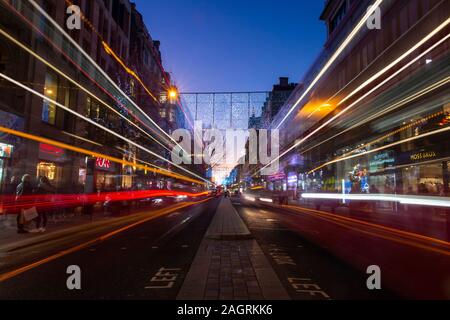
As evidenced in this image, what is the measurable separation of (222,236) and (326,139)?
28.3 m

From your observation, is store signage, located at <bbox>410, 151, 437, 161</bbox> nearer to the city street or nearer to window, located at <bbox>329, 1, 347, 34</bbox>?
the city street

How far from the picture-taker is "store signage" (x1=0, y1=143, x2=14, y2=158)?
18242 mm

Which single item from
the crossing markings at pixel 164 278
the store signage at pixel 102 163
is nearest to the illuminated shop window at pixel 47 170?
the store signage at pixel 102 163

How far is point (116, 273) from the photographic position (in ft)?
20.8

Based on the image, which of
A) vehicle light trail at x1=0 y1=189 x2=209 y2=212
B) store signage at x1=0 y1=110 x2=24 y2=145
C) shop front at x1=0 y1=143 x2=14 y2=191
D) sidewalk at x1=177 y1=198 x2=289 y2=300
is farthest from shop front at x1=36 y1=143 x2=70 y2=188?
sidewalk at x1=177 y1=198 x2=289 y2=300

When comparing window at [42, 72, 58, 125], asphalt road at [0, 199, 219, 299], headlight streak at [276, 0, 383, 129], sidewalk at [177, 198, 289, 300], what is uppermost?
headlight streak at [276, 0, 383, 129]

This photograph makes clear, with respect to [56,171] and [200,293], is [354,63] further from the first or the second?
[200,293]

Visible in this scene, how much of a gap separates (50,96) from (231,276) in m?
22.3

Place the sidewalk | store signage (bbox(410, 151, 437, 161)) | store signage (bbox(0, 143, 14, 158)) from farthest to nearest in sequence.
→ store signage (bbox(410, 151, 437, 161)) → store signage (bbox(0, 143, 14, 158)) → the sidewalk

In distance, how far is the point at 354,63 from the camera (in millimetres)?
32312

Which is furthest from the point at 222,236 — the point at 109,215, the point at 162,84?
the point at 162,84

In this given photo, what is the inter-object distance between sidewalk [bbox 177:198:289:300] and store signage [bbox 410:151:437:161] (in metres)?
17.3

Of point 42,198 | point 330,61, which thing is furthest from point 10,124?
point 330,61

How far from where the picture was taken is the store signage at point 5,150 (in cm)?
1824
